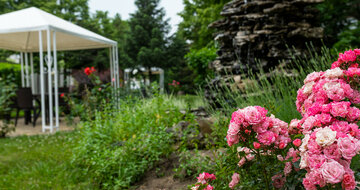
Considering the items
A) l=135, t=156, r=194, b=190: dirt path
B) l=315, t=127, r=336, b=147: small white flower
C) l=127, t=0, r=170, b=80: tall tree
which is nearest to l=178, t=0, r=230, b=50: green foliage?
l=127, t=0, r=170, b=80: tall tree

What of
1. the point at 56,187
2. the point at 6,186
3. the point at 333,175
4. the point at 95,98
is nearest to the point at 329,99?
the point at 333,175

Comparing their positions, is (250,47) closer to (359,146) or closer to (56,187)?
(56,187)

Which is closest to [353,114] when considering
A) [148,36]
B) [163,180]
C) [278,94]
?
[163,180]

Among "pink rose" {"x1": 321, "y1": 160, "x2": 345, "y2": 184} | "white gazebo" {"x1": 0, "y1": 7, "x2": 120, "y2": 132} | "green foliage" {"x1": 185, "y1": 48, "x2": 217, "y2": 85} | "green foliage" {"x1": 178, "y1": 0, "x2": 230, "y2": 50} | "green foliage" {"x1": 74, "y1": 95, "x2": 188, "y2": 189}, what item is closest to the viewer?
"pink rose" {"x1": 321, "y1": 160, "x2": 345, "y2": 184}

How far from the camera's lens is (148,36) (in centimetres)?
2077

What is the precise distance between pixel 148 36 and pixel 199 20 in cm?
565

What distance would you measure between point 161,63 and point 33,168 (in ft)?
56.6

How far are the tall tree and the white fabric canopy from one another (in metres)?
10.2

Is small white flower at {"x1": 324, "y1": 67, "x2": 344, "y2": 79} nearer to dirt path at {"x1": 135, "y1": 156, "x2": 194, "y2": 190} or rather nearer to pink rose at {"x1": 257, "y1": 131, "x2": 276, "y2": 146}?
pink rose at {"x1": 257, "y1": 131, "x2": 276, "y2": 146}

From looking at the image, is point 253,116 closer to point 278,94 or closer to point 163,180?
point 163,180

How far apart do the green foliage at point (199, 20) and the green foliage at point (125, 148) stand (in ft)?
36.7

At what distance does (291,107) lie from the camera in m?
2.38

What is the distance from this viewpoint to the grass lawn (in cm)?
289

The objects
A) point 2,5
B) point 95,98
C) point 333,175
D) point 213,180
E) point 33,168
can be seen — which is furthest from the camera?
point 2,5
